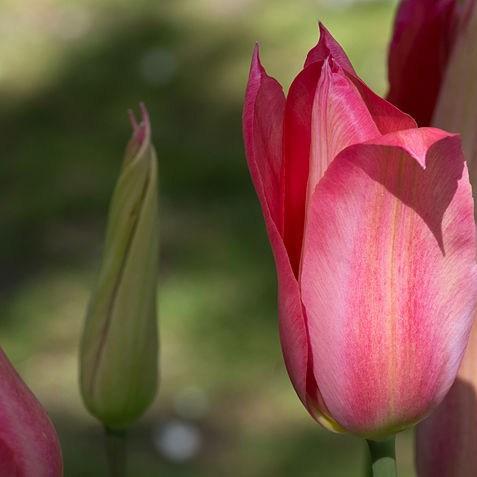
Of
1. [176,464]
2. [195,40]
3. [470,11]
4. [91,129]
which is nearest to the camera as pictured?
[470,11]

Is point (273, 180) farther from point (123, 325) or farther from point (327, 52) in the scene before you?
point (123, 325)

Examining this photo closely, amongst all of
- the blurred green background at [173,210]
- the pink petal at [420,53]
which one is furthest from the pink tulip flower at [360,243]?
the blurred green background at [173,210]

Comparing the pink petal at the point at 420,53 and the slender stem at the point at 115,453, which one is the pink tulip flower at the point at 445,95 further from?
the slender stem at the point at 115,453

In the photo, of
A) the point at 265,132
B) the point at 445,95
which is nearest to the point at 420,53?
the point at 445,95

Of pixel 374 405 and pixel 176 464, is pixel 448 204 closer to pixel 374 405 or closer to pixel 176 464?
pixel 374 405

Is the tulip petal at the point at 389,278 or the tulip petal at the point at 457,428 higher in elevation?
the tulip petal at the point at 389,278

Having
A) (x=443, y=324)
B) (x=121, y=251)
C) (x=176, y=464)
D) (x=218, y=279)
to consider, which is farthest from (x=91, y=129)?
(x=443, y=324)

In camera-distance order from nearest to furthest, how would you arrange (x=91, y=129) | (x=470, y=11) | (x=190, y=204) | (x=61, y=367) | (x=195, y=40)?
(x=470, y=11), (x=61, y=367), (x=190, y=204), (x=91, y=129), (x=195, y=40)
